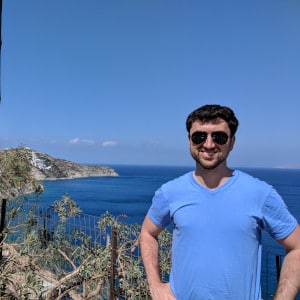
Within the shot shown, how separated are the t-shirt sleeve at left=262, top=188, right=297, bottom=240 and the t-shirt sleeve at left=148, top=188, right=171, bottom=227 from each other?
49cm

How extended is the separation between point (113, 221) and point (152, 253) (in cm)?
400

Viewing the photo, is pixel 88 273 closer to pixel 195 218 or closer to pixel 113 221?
pixel 113 221

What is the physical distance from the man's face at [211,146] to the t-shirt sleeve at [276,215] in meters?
0.29

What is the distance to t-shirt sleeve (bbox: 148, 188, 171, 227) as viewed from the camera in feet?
5.87

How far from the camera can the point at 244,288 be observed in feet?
5.18

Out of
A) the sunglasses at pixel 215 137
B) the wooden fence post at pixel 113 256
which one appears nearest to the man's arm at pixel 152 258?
the sunglasses at pixel 215 137

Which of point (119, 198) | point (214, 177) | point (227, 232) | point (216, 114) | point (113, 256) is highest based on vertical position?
point (216, 114)

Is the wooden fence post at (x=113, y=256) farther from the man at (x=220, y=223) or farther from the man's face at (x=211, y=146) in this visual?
the man's face at (x=211, y=146)

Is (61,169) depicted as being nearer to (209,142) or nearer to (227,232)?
(209,142)

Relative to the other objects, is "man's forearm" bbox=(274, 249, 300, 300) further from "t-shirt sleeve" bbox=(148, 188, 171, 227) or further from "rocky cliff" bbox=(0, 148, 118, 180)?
"rocky cliff" bbox=(0, 148, 118, 180)

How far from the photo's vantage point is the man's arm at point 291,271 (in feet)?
5.09

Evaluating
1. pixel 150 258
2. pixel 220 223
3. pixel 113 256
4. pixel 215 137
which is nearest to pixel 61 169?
pixel 113 256

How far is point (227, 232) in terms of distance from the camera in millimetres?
1569

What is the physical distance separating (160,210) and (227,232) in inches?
15.5
